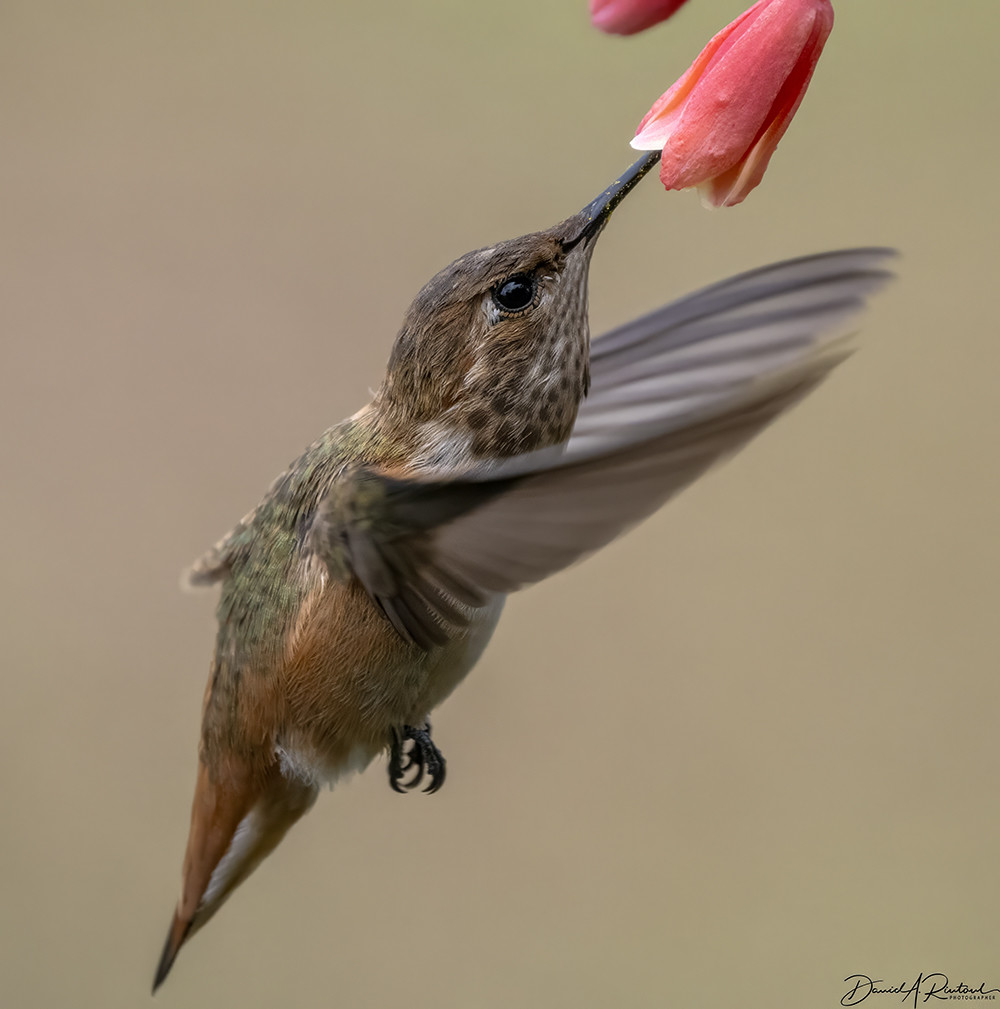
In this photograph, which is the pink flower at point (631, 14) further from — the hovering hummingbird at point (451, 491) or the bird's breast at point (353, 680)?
the bird's breast at point (353, 680)

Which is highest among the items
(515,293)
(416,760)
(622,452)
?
(515,293)

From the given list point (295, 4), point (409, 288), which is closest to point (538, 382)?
point (409, 288)

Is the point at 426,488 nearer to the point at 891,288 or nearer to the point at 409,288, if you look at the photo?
the point at 891,288

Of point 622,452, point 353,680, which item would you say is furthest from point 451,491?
point 353,680

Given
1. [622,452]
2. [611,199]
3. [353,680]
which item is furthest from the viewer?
[353,680]

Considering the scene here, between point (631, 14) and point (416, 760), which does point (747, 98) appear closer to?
point (631, 14)

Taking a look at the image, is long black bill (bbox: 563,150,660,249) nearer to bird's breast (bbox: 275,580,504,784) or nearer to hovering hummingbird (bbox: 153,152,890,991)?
hovering hummingbird (bbox: 153,152,890,991)
